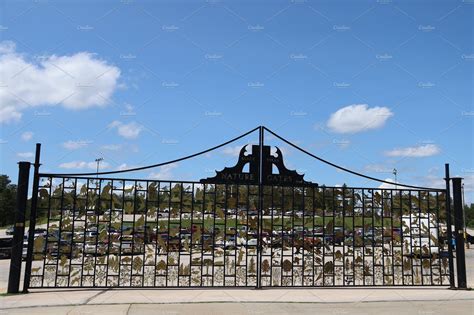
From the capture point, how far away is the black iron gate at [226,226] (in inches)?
321

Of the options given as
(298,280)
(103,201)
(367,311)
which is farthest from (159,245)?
(367,311)

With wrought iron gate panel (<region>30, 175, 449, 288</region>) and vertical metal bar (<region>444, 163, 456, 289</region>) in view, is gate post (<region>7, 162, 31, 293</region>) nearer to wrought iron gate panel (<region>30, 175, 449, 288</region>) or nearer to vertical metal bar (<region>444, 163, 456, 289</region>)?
wrought iron gate panel (<region>30, 175, 449, 288</region>)

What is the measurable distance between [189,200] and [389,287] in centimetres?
450

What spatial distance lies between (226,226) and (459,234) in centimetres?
478

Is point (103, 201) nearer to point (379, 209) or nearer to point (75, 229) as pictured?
point (75, 229)

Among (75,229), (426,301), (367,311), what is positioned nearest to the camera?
(367,311)

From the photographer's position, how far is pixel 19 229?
7.75 meters

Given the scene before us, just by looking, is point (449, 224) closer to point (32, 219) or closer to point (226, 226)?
point (226, 226)

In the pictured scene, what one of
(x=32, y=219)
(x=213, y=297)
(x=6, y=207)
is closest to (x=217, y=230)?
(x=213, y=297)

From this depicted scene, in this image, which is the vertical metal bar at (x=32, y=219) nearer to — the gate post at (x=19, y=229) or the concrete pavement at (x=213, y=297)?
the gate post at (x=19, y=229)

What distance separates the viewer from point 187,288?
27.7 feet

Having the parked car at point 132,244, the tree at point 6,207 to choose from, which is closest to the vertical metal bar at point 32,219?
the parked car at point 132,244

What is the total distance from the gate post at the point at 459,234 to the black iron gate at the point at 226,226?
7.0 inches

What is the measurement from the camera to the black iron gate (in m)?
8.16
